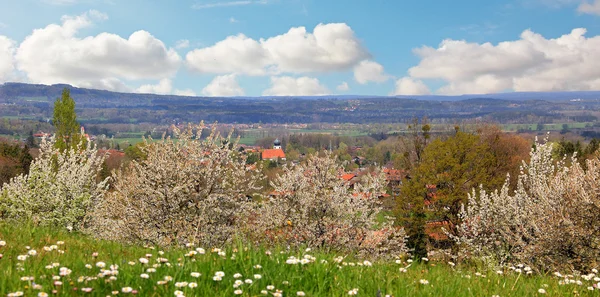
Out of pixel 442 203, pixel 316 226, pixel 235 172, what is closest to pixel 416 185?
pixel 442 203

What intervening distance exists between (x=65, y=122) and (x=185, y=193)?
52175mm

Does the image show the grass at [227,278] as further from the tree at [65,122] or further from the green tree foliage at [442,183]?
the tree at [65,122]

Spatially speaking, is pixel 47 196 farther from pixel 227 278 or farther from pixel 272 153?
pixel 272 153

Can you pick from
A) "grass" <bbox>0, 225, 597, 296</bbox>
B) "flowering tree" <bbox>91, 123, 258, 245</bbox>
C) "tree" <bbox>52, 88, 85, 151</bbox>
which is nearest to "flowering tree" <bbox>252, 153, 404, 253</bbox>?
"flowering tree" <bbox>91, 123, 258, 245</bbox>

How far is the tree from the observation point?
61969mm

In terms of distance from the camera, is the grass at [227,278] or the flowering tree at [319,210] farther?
the flowering tree at [319,210]

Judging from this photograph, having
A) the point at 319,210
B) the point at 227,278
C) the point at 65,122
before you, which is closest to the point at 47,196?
the point at 319,210

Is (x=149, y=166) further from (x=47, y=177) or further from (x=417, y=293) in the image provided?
(x=417, y=293)

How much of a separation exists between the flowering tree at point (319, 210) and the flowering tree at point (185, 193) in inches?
88.9

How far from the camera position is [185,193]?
18.3 m

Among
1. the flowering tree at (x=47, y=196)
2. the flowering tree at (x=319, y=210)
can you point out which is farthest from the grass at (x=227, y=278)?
the flowering tree at (x=319, y=210)

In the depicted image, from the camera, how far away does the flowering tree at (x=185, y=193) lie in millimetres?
17422

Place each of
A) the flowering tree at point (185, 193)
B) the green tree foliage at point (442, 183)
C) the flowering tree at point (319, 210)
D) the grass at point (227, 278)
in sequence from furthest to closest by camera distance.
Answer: the green tree foliage at point (442, 183)
the flowering tree at point (319, 210)
the flowering tree at point (185, 193)
the grass at point (227, 278)

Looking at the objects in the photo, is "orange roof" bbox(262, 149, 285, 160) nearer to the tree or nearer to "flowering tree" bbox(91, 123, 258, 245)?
the tree
